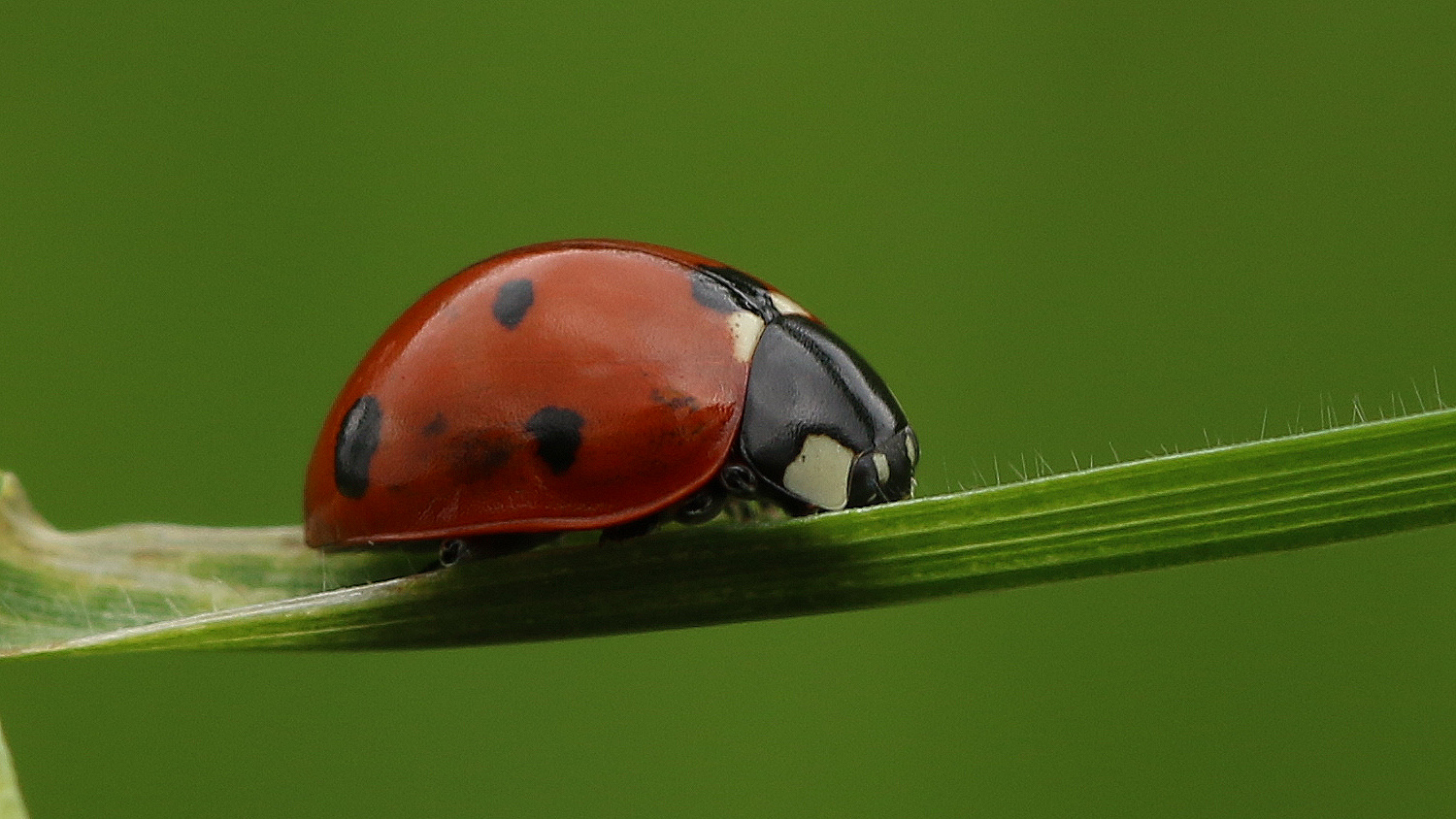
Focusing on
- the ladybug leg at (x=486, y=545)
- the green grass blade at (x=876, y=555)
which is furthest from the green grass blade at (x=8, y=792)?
the ladybug leg at (x=486, y=545)

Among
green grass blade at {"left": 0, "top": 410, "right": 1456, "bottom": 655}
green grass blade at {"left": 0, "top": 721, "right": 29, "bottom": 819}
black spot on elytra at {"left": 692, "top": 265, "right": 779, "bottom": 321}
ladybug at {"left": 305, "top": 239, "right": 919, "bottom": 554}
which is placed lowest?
green grass blade at {"left": 0, "top": 721, "right": 29, "bottom": 819}

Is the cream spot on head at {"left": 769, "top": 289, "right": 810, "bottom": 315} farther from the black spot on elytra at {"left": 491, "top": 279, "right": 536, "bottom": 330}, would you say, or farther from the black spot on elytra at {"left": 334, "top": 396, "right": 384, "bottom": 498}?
the black spot on elytra at {"left": 334, "top": 396, "right": 384, "bottom": 498}

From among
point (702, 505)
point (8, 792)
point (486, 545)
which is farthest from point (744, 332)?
point (8, 792)

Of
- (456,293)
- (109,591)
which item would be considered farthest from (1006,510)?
(109,591)

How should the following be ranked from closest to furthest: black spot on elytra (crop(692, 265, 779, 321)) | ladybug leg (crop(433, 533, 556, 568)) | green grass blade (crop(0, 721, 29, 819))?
1. green grass blade (crop(0, 721, 29, 819))
2. ladybug leg (crop(433, 533, 556, 568))
3. black spot on elytra (crop(692, 265, 779, 321))

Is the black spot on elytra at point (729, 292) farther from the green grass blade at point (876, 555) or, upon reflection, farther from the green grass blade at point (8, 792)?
the green grass blade at point (8, 792)

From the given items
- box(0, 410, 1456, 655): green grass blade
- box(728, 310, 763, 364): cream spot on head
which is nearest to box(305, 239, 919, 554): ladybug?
box(728, 310, 763, 364): cream spot on head

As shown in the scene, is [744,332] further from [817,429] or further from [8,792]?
[8,792]
